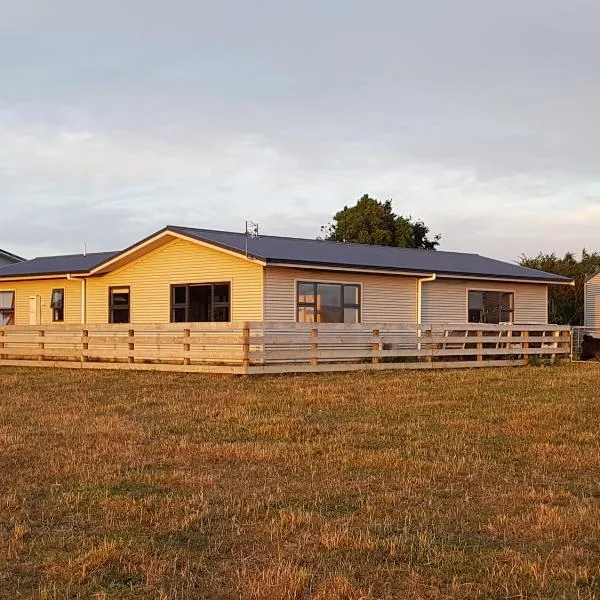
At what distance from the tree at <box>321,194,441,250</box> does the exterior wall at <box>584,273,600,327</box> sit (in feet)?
50.4

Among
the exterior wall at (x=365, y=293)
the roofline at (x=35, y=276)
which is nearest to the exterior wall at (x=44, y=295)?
the roofline at (x=35, y=276)

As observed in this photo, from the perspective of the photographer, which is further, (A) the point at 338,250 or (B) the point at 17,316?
(B) the point at 17,316

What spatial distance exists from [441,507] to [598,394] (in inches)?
372

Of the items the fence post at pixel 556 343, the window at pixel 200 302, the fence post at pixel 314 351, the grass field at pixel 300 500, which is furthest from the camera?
the fence post at pixel 556 343

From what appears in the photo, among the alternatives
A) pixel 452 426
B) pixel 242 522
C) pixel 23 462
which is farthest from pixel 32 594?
pixel 452 426

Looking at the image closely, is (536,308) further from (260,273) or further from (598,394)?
(598,394)

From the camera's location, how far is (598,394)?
15.3 m

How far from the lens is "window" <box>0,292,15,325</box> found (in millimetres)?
31578

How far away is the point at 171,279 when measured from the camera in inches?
1001

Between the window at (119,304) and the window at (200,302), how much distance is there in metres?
2.31

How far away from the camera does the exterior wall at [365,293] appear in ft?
74.9

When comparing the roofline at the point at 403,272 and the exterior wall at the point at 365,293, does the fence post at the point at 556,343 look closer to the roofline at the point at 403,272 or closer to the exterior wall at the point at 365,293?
the roofline at the point at 403,272

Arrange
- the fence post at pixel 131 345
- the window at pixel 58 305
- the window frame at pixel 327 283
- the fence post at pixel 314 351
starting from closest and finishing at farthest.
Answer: the fence post at pixel 314 351
the fence post at pixel 131 345
the window frame at pixel 327 283
the window at pixel 58 305

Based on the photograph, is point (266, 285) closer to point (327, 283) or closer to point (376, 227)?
point (327, 283)
